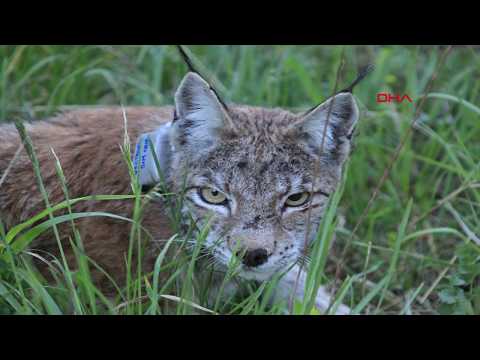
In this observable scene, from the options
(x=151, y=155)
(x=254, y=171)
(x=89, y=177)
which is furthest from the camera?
(x=89, y=177)

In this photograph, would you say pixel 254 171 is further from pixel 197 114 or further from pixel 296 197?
pixel 197 114

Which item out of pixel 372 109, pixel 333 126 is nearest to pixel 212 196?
pixel 333 126

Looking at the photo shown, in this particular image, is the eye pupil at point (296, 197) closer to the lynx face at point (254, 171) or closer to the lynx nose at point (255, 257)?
the lynx face at point (254, 171)

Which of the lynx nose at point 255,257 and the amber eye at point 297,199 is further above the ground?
the amber eye at point 297,199

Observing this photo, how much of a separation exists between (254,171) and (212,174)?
0.25 meters

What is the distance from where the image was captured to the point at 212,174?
13.7ft

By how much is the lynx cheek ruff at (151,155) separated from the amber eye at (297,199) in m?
0.76

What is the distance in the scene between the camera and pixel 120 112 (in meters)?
4.81

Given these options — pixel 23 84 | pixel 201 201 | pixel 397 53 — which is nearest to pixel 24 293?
pixel 201 201

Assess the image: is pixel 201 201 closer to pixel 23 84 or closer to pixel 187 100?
→ pixel 187 100

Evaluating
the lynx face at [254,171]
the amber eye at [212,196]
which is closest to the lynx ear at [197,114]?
the lynx face at [254,171]

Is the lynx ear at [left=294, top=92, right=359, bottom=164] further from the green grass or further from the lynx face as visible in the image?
the green grass

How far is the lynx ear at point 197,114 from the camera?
405 centimetres

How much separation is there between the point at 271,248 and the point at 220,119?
84 centimetres
